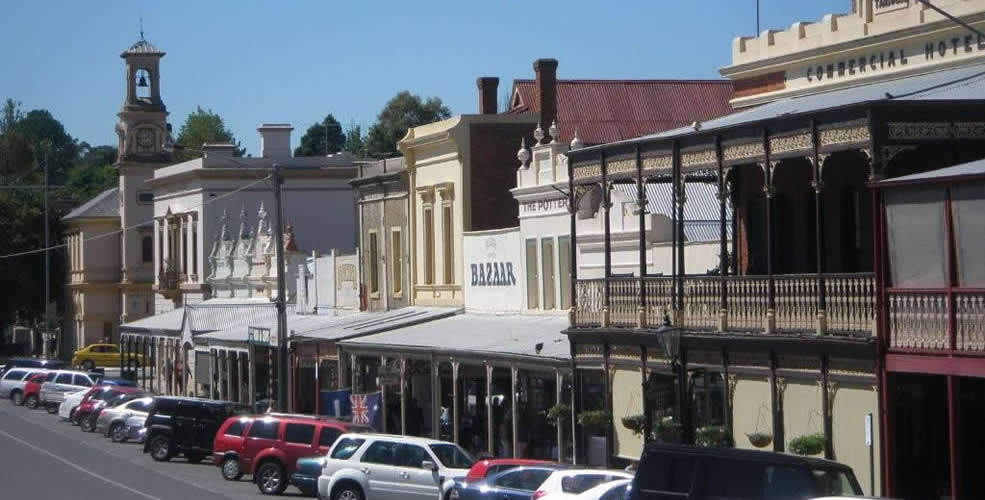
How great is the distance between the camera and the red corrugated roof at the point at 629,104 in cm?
5147

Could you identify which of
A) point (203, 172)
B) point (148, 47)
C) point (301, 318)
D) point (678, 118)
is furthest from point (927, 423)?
point (148, 47)

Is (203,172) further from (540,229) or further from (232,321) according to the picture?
(540,229)

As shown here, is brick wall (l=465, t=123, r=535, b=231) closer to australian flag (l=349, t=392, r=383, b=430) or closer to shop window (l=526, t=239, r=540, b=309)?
shop window (l=526, t=239, r=540, b=309)

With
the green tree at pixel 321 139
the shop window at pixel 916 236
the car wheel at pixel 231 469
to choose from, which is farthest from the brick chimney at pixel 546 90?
the green tree at pixel 321 139

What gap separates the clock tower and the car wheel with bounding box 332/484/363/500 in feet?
188

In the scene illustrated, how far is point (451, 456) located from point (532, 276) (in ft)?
31.7

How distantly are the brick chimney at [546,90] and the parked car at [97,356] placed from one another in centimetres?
4170

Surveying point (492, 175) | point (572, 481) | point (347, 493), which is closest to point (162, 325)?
point (492, 175)

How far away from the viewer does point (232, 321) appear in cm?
5775

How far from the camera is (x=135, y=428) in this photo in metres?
48.8

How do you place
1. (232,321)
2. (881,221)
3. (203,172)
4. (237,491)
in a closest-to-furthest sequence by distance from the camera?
(881,221) → (237,491) → (232,321) → (203,172)

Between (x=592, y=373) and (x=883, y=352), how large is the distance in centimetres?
974

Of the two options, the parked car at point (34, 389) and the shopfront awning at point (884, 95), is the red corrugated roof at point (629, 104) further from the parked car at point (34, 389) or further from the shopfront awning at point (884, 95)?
the parked car at point (34, 389)

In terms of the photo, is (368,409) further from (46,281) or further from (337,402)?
(46,281)
